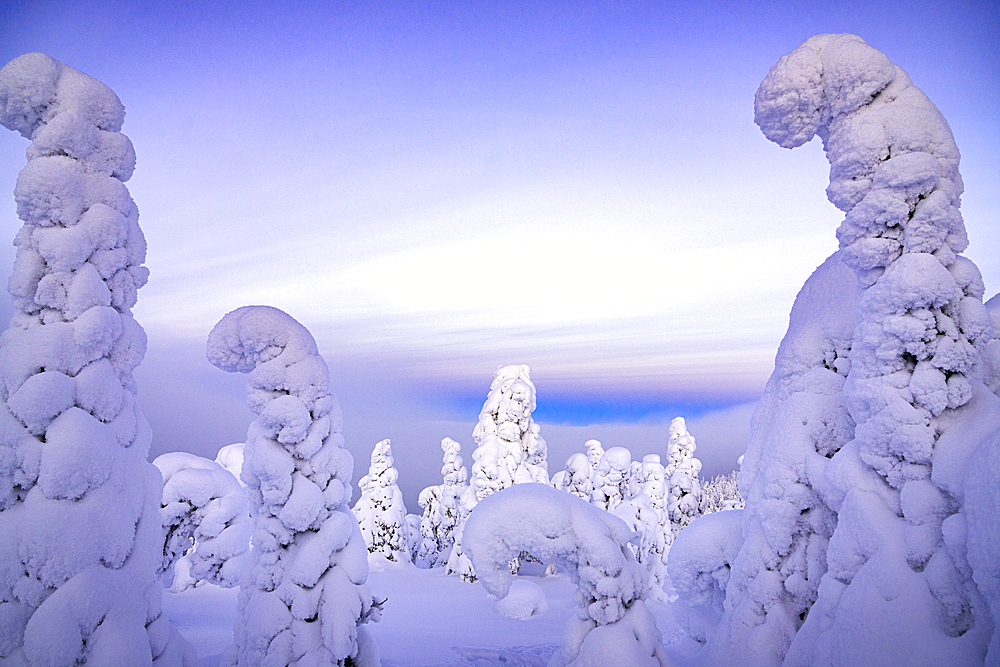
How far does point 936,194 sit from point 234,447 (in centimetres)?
2304

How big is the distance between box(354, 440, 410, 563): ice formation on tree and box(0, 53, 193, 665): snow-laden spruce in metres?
24.4

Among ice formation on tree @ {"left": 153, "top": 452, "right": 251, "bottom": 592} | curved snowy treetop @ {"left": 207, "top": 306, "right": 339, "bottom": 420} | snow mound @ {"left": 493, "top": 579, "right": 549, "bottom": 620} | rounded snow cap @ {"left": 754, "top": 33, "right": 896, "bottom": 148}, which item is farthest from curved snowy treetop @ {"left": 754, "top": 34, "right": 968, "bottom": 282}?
snow mound @ {"left": 493, "top": 579, "right": 549, "bottom": 620}

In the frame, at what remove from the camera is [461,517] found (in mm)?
26094

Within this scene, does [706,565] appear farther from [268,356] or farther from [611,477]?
[611,477]

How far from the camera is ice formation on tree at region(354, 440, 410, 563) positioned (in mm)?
27906

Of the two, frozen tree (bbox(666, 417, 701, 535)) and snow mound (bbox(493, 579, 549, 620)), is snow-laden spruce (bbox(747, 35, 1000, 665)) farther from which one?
frozen tree (bbox(666, 417, 701, 535))

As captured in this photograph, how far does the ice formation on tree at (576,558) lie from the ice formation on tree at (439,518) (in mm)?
26583

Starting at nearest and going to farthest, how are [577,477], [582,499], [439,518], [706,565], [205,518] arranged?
[582,499], [706,565], [205,518], [577,477], [439,518]

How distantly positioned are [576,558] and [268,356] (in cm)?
378

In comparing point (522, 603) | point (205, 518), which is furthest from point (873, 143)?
point (522, 603)

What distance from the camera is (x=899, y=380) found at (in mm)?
4055

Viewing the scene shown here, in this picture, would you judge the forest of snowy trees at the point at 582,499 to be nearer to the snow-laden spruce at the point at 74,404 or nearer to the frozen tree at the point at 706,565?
the snow-laden spruce at the point at 74,404

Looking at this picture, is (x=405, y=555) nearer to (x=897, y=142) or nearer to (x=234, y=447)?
(x=234, y=447)

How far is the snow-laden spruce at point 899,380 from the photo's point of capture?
3.57 meters
